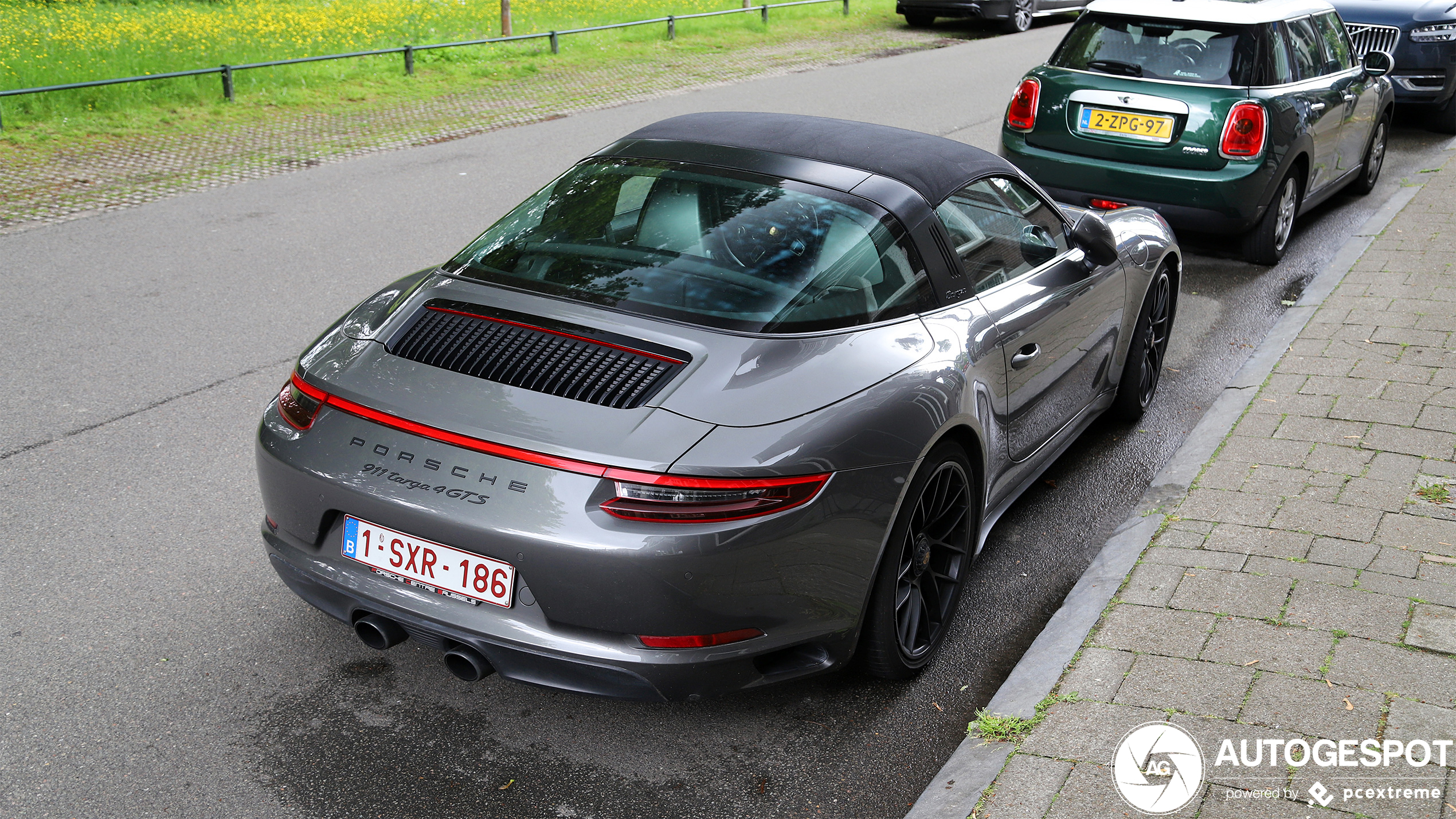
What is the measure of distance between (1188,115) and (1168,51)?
54 cm

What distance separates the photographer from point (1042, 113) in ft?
25.0

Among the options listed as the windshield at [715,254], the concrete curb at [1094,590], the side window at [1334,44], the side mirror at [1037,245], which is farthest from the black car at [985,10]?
the windshield at [715,254]

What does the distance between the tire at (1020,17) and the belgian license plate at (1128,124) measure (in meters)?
15.2

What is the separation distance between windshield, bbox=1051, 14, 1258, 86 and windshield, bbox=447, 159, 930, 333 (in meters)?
4.82

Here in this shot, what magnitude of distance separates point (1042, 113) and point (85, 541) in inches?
242

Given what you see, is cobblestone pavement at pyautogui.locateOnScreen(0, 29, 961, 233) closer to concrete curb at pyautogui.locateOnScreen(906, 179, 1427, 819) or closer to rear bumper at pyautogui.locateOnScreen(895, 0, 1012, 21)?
rear bumper at pyautogui.locateOnScreen(895, 0, 1012, 21)

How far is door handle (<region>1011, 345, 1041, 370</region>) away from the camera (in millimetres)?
3762

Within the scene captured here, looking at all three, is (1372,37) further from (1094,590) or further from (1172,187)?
(1094,590)

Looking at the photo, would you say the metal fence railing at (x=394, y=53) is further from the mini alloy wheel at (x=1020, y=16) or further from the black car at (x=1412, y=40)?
the black car at (x=1412, y=40)

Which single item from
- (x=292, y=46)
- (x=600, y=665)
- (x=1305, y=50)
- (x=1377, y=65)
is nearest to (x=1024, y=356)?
(x=600, y=665)

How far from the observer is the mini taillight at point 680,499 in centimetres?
264

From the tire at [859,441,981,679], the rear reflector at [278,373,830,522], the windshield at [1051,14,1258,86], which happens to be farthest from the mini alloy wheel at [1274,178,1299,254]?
the rear reflector at [278,373,830,522]

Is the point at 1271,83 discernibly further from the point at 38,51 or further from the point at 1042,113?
the point at 38,51

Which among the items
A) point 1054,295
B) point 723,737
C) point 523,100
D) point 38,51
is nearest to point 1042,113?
point 1054,295
